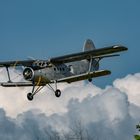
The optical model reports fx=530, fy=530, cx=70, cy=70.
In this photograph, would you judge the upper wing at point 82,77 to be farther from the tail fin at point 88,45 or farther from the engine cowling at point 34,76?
the tail fin at point 88,45

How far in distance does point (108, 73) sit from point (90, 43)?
1975cm

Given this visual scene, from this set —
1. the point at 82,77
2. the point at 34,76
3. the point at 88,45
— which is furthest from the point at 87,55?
the point at 88,45

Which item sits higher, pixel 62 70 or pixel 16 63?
pixel 16 63

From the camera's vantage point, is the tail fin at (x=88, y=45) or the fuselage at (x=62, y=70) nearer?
the fuselage at (x=62, y=70)

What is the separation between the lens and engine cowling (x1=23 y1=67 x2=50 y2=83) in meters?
51.5

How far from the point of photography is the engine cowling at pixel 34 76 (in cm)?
5146

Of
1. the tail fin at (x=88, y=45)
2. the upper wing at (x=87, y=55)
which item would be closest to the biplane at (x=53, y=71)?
the upper wing at (x=87, y=55)

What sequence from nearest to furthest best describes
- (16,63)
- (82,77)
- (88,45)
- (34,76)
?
1. (34,76)
2. (82,77)
3. (16,63)
4. (88,45)

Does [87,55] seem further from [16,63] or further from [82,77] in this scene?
[16,63]

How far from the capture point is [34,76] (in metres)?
51.5

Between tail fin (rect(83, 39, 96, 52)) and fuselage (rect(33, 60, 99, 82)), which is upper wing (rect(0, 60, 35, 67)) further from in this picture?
tail fin (rect(83, 39, 96, 52))

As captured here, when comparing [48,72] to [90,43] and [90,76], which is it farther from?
[90,43]

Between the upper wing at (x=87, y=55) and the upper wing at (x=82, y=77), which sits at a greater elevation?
the upper wing at (x=87, y=55)

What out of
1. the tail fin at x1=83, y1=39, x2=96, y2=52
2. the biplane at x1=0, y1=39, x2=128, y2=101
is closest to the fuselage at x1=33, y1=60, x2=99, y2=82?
the biplane at x1=0, y1=39, x2=128, y2=101
